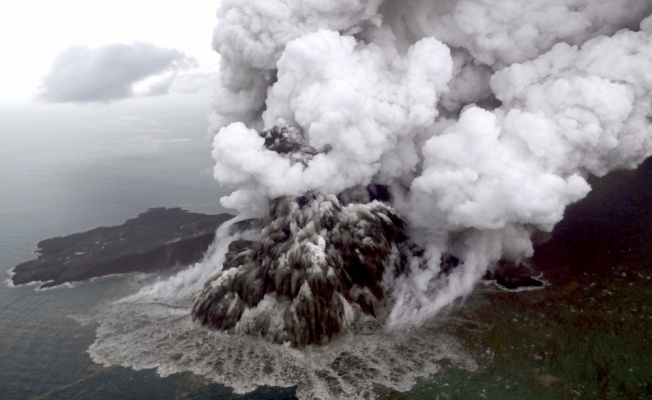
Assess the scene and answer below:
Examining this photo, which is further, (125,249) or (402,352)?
(125,249)

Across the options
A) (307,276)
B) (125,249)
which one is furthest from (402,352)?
(125,249)

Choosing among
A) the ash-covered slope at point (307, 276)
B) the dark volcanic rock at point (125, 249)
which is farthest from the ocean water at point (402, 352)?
the dark volcanic rock at point (125, 249)

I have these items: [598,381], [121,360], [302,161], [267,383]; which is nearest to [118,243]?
[121,360]

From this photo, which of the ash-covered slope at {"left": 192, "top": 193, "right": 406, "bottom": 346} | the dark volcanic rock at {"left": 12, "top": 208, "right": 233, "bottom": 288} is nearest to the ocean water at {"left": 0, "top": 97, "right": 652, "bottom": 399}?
the ash-covered slope at {"left": 192, "top": 193, "right": 406, "bottom": 346}

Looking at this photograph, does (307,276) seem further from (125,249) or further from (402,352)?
(125,249)

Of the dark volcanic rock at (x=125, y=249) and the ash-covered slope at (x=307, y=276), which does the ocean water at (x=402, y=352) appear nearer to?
the ash-covered slope at (x=307, y=276)

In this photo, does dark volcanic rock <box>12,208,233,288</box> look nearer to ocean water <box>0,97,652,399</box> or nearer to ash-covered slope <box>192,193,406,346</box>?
ocean water <box>0,97,652,399</box>
